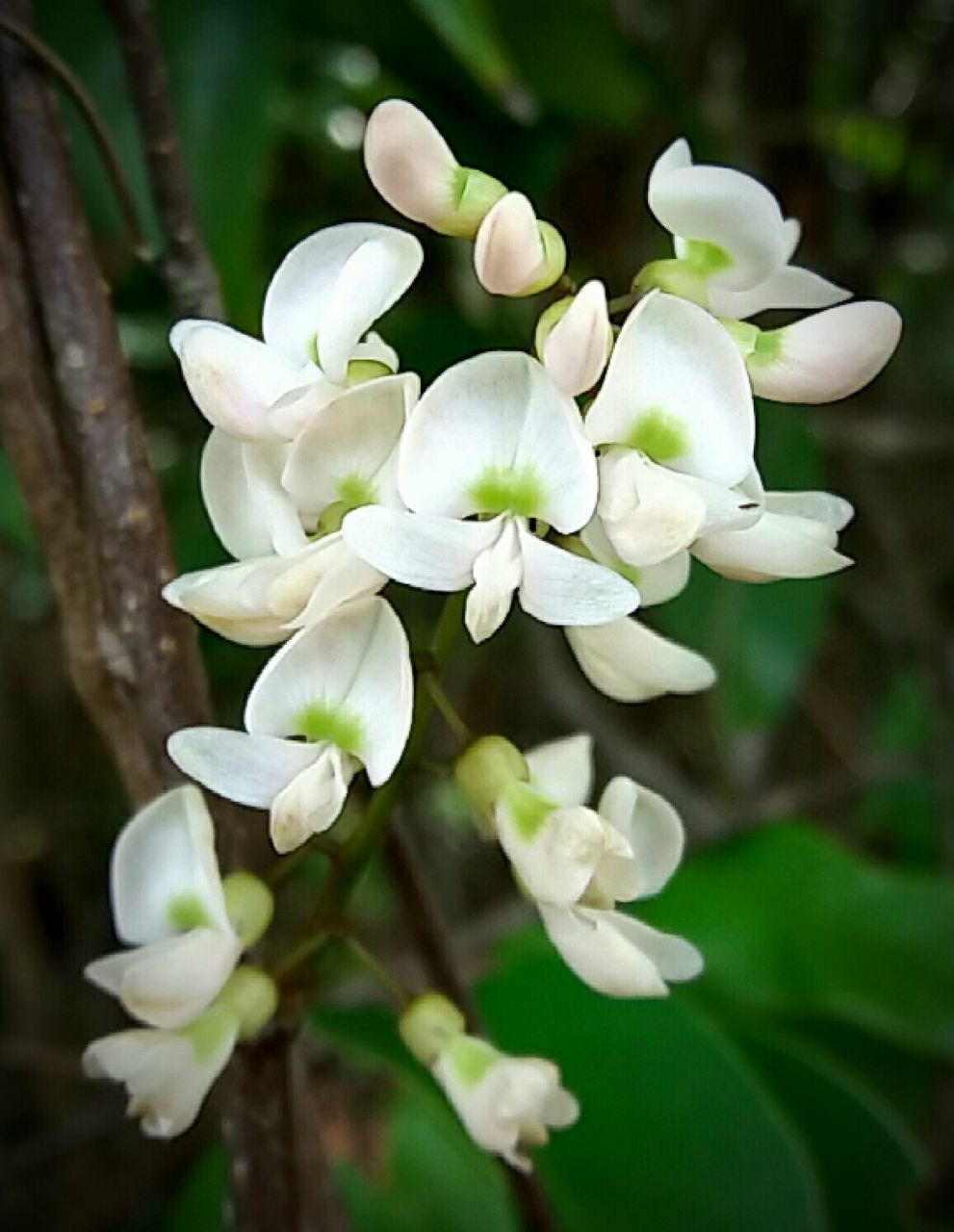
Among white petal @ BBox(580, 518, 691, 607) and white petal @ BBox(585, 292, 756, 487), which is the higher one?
white petal @ BBox(585, 292, 756, 487)

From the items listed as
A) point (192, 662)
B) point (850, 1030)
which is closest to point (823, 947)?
point (850, 1030)

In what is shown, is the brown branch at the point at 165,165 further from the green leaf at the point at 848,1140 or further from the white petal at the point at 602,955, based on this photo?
the green leaf at the point at 848,1140

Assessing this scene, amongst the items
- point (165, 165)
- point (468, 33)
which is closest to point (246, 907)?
point (165, 165)

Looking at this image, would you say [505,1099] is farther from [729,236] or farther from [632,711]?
[632,711]

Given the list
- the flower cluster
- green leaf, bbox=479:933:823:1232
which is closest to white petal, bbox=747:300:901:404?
the flower cluster

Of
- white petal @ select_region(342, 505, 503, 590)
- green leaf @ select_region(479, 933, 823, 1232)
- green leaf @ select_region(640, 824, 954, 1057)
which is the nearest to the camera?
white petal @ select_region(342, 505, 503, 590)

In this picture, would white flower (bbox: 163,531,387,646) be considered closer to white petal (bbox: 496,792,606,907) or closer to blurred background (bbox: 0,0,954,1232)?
white petal (bbox: 496,792,606,907)
